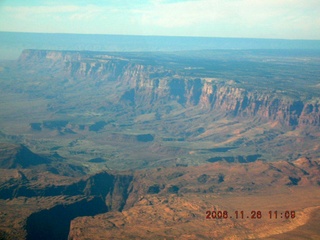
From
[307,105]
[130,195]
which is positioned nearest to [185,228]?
[130,195]

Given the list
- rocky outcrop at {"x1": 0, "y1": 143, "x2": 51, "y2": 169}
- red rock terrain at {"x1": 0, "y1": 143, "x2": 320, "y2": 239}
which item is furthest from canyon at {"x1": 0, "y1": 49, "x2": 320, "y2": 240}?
rocky outcrop at {"x1": 0, "y1": 143, "x2": 51, "y2": 169}

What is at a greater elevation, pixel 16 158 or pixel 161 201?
pixel 161 201

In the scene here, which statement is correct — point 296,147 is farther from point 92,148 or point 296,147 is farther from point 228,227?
point 228,227
